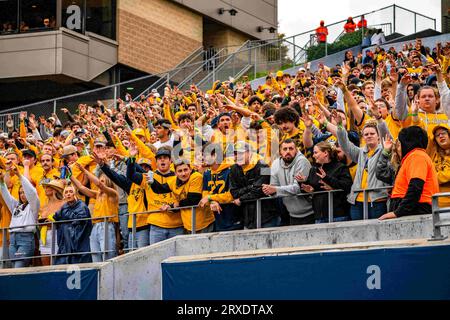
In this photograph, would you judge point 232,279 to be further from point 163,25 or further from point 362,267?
point 163,25

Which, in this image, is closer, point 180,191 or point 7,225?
point 180,191

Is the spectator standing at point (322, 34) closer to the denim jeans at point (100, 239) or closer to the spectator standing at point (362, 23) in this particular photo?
the spectator standing at point (362, 23)

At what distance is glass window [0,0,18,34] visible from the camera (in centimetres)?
3850

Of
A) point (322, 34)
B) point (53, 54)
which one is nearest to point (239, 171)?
point (322, 34)

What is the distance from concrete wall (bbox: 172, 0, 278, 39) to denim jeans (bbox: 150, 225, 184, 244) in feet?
91.0

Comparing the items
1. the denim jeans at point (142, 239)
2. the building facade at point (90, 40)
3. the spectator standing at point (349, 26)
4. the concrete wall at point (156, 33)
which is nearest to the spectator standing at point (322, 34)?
the spectator standing at point (349, 26)

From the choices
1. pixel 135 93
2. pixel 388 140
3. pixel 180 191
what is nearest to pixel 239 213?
pixel 180 191

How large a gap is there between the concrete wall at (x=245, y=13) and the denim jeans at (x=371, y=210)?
98.6ft

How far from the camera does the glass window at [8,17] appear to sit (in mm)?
38500

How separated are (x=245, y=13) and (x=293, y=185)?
3260cm

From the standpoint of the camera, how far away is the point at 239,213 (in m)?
14.5

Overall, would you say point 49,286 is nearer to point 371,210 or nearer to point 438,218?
point 371,210

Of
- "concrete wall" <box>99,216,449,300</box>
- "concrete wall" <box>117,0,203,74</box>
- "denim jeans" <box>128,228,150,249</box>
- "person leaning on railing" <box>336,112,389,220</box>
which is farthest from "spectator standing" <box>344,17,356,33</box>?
"person leaning on railing" <box>336,112,389,220</box>

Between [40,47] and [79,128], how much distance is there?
1426 centimetres
